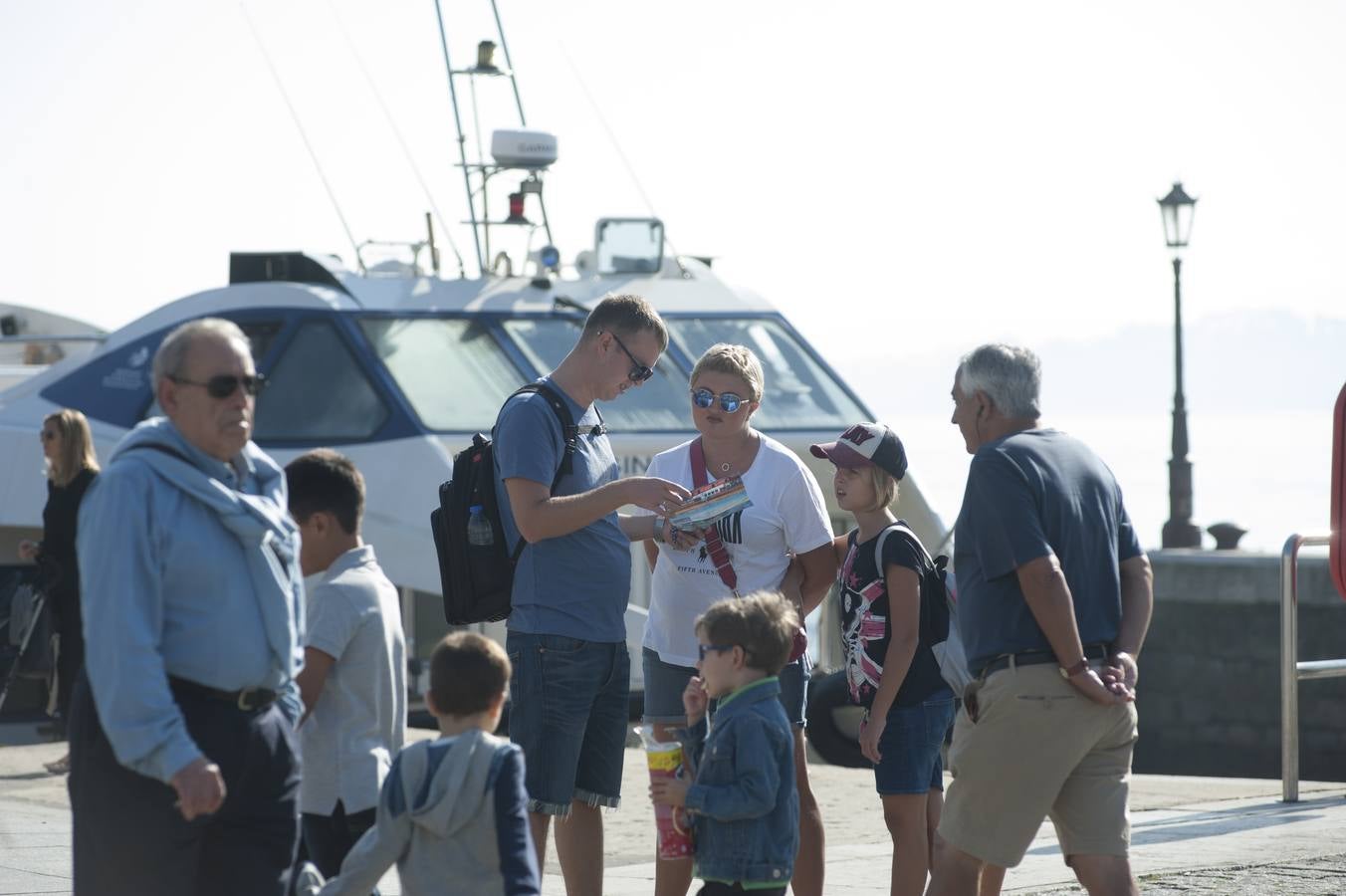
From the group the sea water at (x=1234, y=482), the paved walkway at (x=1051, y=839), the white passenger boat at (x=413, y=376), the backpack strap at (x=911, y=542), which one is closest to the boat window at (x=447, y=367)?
the white passenger boat at (x=413, y=376)

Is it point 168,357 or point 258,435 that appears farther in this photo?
point 258,435

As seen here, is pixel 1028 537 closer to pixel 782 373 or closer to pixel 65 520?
pixel 65 520

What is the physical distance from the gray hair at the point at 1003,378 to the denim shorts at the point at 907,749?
1.09 meters

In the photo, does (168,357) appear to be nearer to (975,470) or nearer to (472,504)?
(472,504)

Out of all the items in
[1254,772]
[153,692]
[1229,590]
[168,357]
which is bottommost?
[1254,772]

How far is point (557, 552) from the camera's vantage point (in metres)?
5.59

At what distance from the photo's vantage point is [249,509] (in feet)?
13.4

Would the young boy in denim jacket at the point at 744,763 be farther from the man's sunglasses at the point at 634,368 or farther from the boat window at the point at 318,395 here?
the boat window at the point at 318,395

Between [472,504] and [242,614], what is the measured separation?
164 cm

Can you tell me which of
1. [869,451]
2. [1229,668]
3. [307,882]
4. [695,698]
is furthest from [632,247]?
[1229,668]

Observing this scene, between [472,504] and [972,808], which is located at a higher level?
[472,504]

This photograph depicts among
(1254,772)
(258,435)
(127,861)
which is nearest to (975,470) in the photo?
(127,861)

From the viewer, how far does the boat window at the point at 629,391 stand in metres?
12.4

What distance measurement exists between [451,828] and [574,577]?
1.33 m
